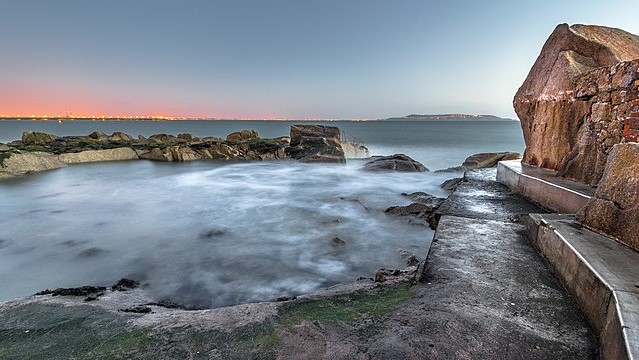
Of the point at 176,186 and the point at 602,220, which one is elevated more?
the point at 602,220

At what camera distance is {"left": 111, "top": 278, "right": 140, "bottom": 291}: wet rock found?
15.0ft

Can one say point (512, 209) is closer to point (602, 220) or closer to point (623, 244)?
point (602, 220)

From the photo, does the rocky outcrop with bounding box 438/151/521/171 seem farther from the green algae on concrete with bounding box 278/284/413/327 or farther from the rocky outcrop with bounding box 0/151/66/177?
the rocky outcrop with bounding box 0/151/66/177

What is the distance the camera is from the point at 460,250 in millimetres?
3512

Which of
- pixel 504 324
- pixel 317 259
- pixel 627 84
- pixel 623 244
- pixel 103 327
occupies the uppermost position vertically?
pixel 627 84

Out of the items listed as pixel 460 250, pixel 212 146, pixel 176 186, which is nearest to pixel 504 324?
pixel 460 250

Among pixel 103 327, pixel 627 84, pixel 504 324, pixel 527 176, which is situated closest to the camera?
pixel 504 324

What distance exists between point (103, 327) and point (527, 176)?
625cm

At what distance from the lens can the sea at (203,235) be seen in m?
5.19

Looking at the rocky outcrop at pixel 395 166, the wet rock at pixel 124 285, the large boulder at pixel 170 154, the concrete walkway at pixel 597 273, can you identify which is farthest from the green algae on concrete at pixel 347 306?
the large boulder at pixel 170 154

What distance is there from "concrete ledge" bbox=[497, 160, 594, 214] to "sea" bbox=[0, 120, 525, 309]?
1.93 meters

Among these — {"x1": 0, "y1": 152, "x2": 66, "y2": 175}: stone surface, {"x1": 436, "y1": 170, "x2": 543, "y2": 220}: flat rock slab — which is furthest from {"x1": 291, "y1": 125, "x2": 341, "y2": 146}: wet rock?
{"x1": 436, "y1": 170, "x2": 543, "y2": 220}: flat rock slab

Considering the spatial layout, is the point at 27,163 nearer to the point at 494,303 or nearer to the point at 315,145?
the point at 315,145

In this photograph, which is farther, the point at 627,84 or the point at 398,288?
the point at 627,84
